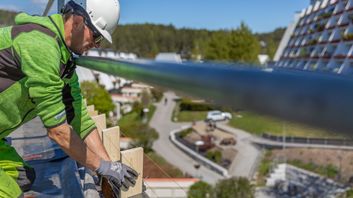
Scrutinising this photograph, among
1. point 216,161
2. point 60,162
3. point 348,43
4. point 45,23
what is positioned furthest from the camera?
point 348,43

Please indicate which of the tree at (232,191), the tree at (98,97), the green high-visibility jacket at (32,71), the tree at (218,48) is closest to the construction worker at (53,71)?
the green high-visibility jacket at (32,71)

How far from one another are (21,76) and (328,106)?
1.16 metres

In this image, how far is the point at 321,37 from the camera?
98.8 feet

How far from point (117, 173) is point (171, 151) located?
17.4m

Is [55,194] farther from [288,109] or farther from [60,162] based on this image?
[288,109]

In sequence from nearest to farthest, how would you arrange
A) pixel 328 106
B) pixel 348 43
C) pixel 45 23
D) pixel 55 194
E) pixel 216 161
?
1. pixel 328 106
2. pixel 45 23
3. pixel 55 194
4. pixel 216 161
5. pixel 348 43

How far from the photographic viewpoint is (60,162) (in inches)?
81.7

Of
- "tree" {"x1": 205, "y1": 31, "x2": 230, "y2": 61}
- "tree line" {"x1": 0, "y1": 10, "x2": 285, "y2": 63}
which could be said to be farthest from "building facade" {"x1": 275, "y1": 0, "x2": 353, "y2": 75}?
"tree" {"x1": 205, "y1": 31, "x2": 230, "y2": 61}

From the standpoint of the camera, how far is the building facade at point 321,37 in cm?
2656

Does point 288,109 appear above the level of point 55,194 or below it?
above

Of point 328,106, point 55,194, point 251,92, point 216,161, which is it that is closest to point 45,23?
point 55,194

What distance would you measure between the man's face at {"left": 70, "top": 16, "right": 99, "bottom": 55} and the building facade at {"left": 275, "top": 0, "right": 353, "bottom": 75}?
2294cm

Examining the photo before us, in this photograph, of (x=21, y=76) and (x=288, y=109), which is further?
(x=21, y=76)

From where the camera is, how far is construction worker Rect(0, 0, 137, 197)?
4.05ft
